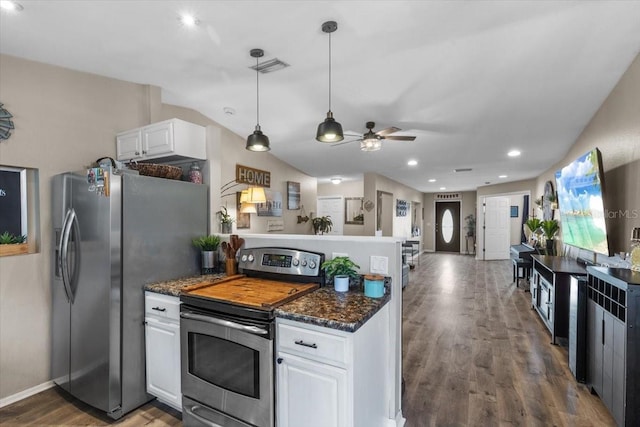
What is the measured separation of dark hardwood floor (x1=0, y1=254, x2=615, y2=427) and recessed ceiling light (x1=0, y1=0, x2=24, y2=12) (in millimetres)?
2740

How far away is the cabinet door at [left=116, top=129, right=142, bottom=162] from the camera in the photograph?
288 centimetres

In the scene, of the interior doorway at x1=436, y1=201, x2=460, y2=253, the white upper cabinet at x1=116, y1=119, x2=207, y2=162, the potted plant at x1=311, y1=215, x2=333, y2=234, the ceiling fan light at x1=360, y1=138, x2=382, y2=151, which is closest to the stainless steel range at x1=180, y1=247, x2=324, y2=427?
the white upper cabinet at x1=116, y1=119, x2=207, y2=162

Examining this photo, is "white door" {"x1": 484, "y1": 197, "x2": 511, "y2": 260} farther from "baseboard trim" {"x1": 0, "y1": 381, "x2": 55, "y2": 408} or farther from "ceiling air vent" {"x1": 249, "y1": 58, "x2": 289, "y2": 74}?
"baseboard trim" {"x1": 0, "y1": 381, "x2": 55, "y2": 408}

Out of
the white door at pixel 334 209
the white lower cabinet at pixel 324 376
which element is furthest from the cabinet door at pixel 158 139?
the white door at pixel 334 209

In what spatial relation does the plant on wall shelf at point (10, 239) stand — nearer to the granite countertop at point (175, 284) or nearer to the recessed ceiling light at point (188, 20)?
the granite countertop at point (175, 284)

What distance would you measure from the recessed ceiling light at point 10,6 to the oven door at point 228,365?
84.7 inches

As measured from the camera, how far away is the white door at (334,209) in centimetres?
891

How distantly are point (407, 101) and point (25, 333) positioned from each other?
13.8ft

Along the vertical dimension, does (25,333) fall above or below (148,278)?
below

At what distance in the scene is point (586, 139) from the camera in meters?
4.14

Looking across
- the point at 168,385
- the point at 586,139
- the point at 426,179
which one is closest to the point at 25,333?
the point at 168,385

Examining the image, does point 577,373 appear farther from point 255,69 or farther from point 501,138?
point 255,69

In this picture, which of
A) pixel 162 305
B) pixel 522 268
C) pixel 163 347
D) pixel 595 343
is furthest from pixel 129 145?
pixel 522 268

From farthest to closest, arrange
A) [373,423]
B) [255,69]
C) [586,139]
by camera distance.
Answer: [586,139]
[255,69]
[373,423]
